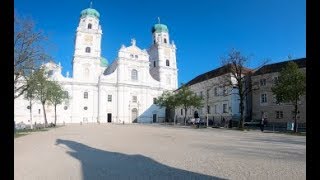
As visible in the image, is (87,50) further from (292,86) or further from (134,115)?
(292,86)

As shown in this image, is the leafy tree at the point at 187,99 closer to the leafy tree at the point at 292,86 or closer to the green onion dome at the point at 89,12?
the leafy tree at the point at 292,86

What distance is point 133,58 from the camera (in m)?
83.2

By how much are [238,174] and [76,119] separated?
70.2m

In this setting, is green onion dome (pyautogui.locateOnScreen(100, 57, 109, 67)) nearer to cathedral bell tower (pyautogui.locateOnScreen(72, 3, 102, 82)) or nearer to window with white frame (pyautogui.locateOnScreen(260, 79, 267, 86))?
cathedral bell tower (pyautogui.locateOnScreen(72, 3, 102, 82))

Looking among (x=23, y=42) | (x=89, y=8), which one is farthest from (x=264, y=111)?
(x=89, y=8)

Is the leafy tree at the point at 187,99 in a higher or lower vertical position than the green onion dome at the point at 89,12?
lower

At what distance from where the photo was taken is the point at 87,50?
79.2m

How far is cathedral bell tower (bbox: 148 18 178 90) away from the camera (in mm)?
87250

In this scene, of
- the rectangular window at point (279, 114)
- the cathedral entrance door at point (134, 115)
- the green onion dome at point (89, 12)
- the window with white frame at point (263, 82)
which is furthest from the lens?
the cathedral entrance door at point (134, 115)

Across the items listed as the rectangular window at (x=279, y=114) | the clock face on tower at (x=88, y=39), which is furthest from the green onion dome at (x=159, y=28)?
the rectangular window at (x=279, y=114)

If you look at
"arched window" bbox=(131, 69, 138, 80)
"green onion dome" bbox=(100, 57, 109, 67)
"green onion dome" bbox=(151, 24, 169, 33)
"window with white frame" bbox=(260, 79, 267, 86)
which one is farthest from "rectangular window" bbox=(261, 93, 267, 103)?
"green onion dome" bbox=(100, 57, 109, 67)

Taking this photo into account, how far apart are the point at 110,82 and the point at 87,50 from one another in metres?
9.67

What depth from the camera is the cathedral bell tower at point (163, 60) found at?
8725cm

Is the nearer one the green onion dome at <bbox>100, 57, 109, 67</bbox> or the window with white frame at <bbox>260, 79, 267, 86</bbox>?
the window with white frame at <bbox>260, 79, 267, 86</bbox>
